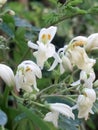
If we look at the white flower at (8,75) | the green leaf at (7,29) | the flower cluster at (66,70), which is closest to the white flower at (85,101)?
the flower cluster at (66,70)

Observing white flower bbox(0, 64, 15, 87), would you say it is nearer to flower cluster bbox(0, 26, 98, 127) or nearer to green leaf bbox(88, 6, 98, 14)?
flower cluster bbox(0, 26, 98, 127)

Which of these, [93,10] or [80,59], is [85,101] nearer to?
[80,59]

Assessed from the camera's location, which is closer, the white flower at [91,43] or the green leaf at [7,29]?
the white flower at [91,43]

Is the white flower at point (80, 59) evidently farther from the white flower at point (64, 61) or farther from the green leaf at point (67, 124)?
the green leaf at point (67, 124)

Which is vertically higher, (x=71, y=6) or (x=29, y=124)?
(x=71, y=6)

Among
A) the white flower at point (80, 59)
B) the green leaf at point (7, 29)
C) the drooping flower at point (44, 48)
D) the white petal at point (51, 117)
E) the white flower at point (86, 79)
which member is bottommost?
the white petal at point (51, 117)

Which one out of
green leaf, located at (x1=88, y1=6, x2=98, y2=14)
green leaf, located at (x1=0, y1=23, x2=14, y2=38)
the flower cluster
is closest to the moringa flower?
the flower cluster

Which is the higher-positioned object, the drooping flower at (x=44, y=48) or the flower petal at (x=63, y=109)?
the drooping flower at (x=44, y=48)

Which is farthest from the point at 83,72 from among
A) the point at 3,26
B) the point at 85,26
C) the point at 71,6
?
the point at 85,26

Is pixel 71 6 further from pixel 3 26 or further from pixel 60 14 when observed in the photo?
pixel 3 26
